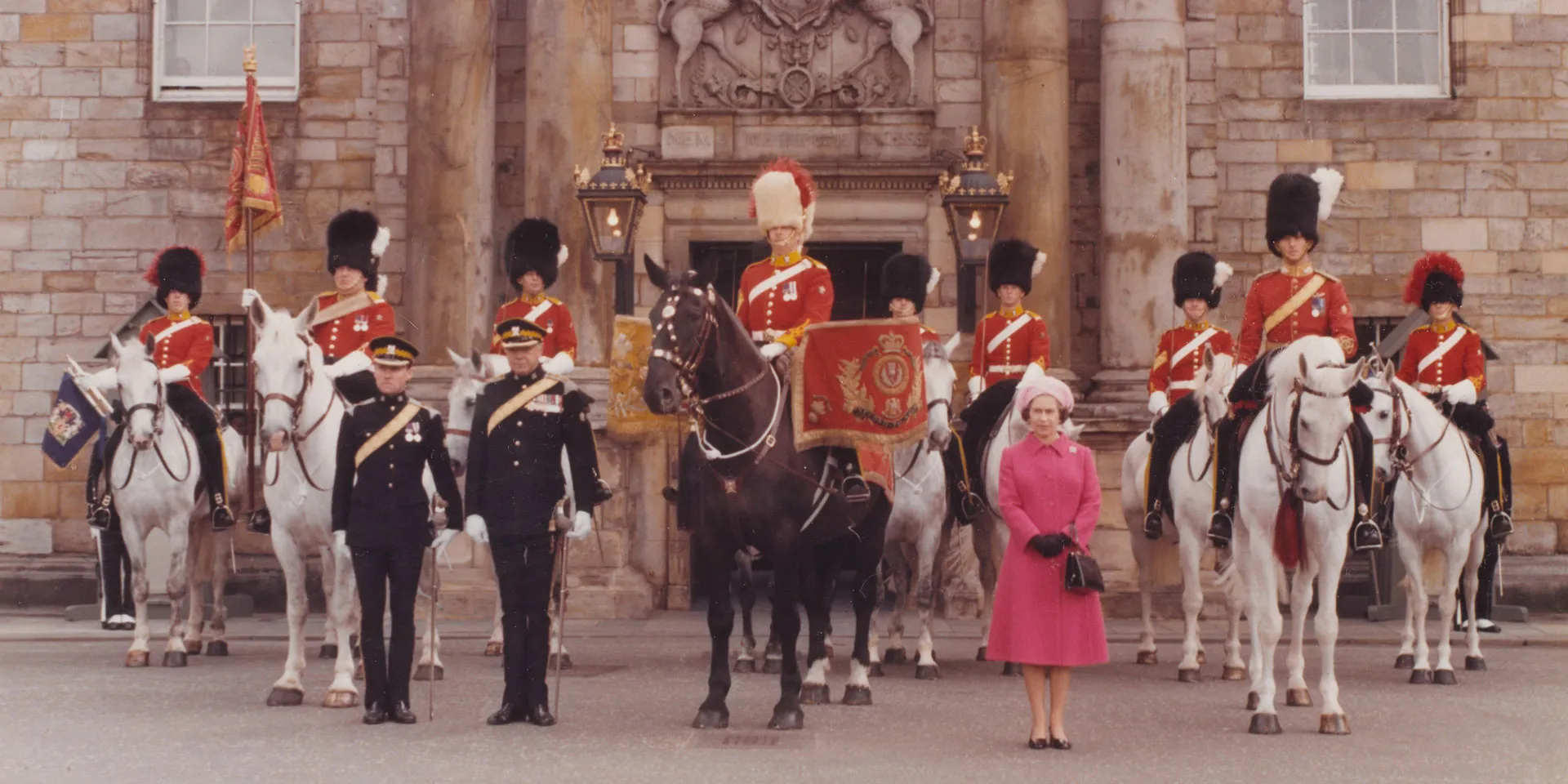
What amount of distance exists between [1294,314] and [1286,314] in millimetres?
42

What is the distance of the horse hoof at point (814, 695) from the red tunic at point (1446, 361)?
5489mm

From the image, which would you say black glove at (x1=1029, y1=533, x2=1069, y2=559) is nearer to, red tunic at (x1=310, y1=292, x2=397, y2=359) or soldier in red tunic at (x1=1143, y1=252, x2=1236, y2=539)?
soldier in red tunic at (x1=1143, y1=252, x2=1236, y2=539)

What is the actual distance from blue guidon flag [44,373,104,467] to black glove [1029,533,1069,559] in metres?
9.33

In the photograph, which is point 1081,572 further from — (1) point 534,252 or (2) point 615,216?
(2) point 615,216

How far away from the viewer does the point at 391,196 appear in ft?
68.0

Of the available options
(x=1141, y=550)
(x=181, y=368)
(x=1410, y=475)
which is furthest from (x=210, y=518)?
(x=1410, y=475)

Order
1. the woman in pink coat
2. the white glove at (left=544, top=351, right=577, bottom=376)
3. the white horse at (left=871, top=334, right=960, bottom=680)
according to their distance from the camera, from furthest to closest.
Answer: the white horse at (left=871, top=334, right=960, bottom=680) < the white glove at (left=544, top=351, right=577, bottom=376) < the woman in pink coat

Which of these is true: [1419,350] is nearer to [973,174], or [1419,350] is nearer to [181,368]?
[973,174]

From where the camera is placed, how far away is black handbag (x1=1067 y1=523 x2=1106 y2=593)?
34.1 feet

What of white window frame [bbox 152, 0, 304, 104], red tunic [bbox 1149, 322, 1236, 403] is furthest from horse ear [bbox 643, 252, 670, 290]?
white window frame [bbox 152, 0, 304, 104]

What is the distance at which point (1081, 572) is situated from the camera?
10.4m

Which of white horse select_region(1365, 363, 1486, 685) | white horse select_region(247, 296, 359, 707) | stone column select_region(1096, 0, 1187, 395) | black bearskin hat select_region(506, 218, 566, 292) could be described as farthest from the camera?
stone column select_region(1096, 0, 1187, 395)

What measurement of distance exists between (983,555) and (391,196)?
7.75m

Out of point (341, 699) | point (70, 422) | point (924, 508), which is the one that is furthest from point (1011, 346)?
point (70, 422)
